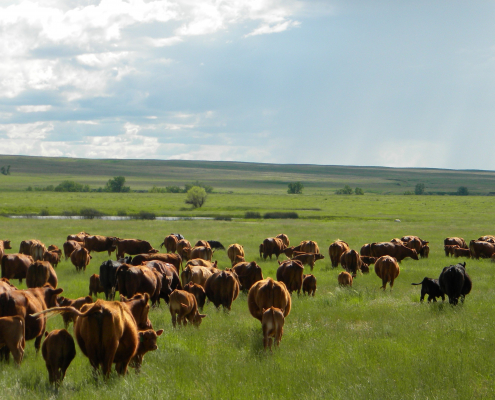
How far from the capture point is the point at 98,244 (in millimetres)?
25656

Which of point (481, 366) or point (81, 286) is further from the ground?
point (481, 366)

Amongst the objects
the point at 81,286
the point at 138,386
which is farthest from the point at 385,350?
the point at 81,286

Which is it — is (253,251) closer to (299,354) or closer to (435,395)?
(299,354)

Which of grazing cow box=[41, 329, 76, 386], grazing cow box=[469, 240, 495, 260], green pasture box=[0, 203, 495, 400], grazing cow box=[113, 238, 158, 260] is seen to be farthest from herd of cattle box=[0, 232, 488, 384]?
grazing cow box=[113, 238, 158, 260]

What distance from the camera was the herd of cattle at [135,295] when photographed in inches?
252

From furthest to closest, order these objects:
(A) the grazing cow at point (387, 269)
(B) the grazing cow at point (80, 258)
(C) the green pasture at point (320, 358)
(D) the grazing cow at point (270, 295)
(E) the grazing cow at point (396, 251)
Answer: (E) the grazing cow at point (396, 251) < (B) the grazing cow at point (80, 258) < (A) the grazing cow at point (387, 269) < (D) the grazing cow at point (270, 295) < (C) the green pasture at point (320, 358)

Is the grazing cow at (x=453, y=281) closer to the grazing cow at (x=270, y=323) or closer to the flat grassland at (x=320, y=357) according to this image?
the flat grassland at (x=320, y=357)

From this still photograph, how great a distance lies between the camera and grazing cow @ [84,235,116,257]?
25.3 m

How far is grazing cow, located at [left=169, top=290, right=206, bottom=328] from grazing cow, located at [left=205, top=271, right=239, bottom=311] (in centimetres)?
165

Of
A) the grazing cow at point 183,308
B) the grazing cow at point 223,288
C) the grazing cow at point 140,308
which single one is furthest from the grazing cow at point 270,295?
the grazing cow at point 140,308

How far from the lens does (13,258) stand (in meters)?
15.1

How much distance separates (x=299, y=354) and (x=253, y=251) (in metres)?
19.0

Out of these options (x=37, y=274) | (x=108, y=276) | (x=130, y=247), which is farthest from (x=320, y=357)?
(x=130, y=247)

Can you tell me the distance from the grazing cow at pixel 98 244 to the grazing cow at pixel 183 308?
1652cm
